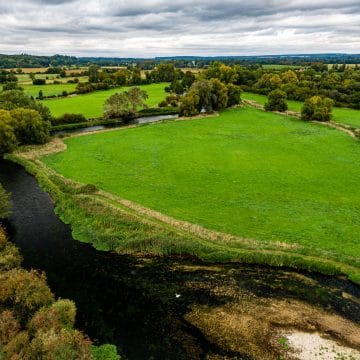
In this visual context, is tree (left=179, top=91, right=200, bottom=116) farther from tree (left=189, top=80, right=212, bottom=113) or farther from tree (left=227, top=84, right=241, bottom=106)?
tree (left=227, top=84, right=241, bottom=106)

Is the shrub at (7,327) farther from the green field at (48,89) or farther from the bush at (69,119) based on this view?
the green field at (48,89)

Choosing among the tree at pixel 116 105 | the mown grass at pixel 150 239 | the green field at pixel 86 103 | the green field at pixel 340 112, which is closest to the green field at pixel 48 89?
the green field at pixel 86 103

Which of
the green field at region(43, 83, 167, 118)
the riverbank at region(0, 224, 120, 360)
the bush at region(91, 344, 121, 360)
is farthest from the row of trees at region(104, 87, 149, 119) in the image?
the bush at region(91, 344, 121, 360)

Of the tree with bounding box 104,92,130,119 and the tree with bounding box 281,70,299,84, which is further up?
the tree with bounding box 281,70,299,84

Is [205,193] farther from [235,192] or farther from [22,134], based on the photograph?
[22,134]

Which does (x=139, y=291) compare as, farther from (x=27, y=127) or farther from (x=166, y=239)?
(x=27, y=127)
